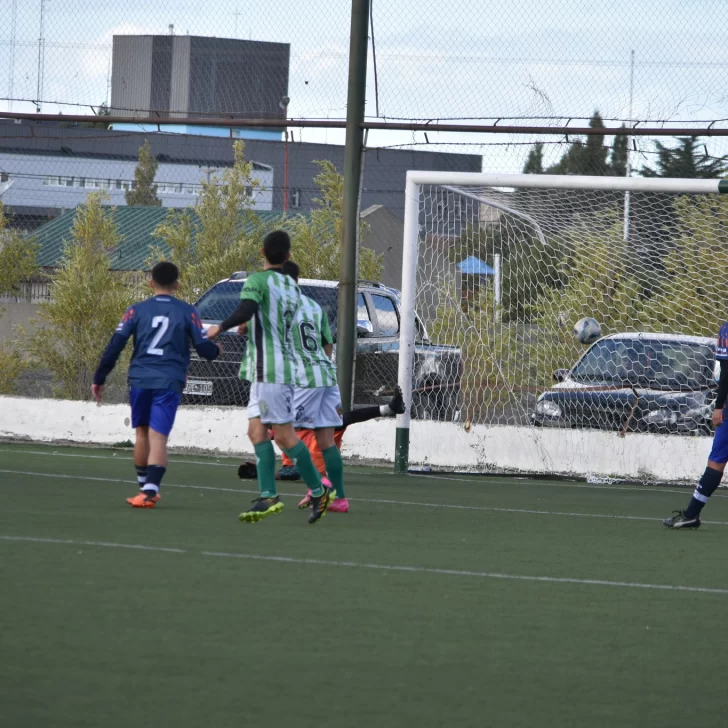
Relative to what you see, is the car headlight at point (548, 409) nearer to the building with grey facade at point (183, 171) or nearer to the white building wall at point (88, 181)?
the white building wall at point (88, 181)

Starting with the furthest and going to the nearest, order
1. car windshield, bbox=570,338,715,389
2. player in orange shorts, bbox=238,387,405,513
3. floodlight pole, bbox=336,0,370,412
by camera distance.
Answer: floodlight pole, bbox=336,0,370,412
car windshield, bbox=570,338,715,389
player in orange shorts, bbox=238,387,405,513

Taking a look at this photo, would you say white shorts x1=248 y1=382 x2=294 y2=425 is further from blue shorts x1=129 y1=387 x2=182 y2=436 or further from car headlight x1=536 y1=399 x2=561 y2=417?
car headlight x1=536 y1=399 x2=561 y2=417

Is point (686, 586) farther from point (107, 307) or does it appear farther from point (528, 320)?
point (107, 307)

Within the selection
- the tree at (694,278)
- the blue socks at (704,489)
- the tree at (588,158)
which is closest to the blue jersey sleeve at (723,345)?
the blue socks at (704,489)

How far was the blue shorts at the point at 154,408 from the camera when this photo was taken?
29.6 ft

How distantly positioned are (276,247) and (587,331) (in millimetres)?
5453

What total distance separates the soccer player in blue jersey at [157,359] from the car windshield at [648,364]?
5445 millimetres

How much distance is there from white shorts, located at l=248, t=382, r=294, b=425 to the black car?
5.42 m

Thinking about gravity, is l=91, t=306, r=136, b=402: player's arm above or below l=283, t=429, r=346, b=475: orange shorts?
above

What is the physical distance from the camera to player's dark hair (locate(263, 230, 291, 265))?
847 centimetres

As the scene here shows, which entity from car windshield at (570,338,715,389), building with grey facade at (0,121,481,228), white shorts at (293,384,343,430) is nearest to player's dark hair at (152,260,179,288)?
white shorts at (293,384,343,430)

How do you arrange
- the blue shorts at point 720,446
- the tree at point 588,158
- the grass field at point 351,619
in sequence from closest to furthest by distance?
the grass field at point 351,619 → the blue shorts at point 720,446 → the tree at point 588,158

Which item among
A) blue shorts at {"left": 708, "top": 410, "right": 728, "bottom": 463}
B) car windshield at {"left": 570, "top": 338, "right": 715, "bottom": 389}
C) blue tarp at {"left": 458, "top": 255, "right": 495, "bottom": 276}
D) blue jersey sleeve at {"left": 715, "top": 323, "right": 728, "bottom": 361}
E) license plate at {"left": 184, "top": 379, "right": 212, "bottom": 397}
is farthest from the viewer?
blue tarp at {"left": 458, "top": 255, "right": 495, "bottom": 276}

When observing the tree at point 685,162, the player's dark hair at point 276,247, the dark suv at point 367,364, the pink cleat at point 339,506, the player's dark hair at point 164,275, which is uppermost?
the tree at point 685,162
